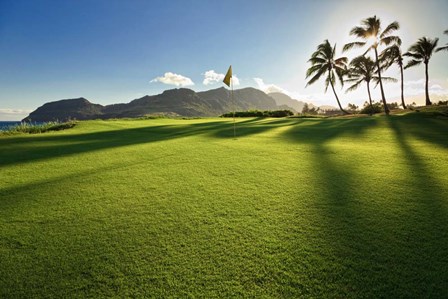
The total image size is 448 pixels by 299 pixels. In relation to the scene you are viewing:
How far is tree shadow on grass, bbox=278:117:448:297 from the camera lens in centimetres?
192

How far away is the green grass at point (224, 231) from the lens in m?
1.95

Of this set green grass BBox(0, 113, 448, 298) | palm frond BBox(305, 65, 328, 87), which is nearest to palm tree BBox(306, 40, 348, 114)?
palm frond BBox(305, 65, 328, 87)

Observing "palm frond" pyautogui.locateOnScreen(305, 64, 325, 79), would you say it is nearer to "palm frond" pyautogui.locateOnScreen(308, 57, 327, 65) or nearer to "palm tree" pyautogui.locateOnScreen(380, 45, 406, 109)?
"palm frond" pyautogui.locateOnScreen(308, 57, 327, 65)

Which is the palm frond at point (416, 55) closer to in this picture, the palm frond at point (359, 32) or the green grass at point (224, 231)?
the palm frond at point (359, 32)

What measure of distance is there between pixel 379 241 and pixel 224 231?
1.78 metres

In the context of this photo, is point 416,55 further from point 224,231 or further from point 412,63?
point 224,231

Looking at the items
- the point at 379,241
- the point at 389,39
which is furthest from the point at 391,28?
the point at 379,241

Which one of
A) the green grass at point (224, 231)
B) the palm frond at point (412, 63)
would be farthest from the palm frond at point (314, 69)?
the green grass at point (224, 231)

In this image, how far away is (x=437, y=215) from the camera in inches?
114

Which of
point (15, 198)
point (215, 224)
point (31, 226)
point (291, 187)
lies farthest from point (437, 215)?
point (15, 198)

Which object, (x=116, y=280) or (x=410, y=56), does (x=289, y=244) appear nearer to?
(x=116, y=280)

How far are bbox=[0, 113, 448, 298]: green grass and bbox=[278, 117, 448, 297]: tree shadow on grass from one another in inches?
0.5

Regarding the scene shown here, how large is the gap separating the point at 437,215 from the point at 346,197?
1.08m

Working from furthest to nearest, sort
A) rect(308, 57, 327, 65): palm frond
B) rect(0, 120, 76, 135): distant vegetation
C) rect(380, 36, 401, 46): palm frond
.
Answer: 1. rect(308, 57, 327, 65): palm frond
2. rect(380, 36, 401, 46): palm frond
3. rect(0, 120, 76, 135): distant vegetation
